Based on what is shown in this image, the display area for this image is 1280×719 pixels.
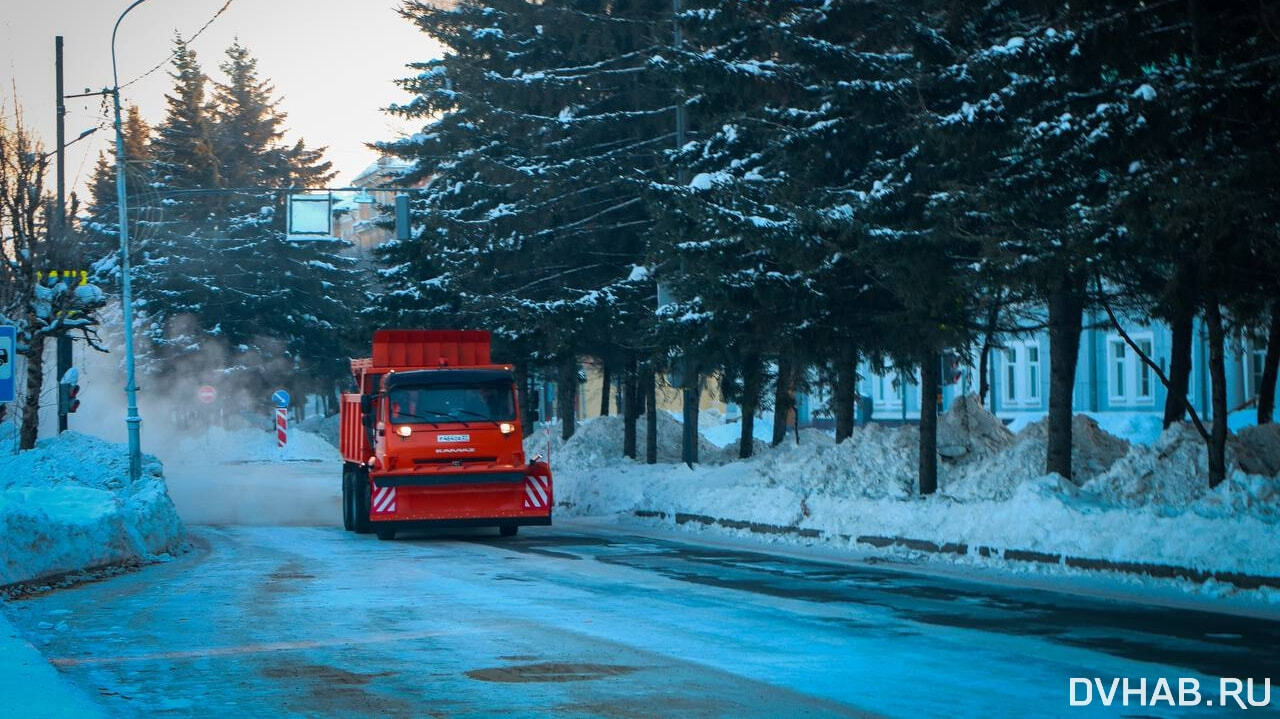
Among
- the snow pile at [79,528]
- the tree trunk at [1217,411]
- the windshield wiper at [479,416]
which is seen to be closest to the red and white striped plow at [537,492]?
the windshield wiper at [479,416]

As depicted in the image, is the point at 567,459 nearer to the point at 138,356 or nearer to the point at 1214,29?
the point at 1214,29

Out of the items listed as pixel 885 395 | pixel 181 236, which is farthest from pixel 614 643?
pixel 181 236

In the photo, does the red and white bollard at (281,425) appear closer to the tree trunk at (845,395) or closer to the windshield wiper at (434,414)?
the tree trunk at (845,395)

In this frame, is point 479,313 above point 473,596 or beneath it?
above

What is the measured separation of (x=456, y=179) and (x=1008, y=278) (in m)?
21.6

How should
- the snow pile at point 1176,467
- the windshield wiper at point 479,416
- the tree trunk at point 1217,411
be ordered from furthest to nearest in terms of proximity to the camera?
the windshield wiper at point 479,416 → the snow pile at point 1176,467 → the tree trunk at point 1217,411

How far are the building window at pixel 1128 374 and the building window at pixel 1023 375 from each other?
3436 mm

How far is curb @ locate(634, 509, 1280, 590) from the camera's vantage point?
14.1 m

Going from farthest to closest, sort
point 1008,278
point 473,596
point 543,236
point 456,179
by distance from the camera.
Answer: point 456,179 < point 543,236 < point 1008,278 < point 473,596

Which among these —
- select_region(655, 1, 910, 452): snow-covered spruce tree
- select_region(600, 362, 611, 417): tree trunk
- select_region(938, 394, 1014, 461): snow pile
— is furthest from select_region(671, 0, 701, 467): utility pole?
select_region(600, 362, 611, 417): tree trunk

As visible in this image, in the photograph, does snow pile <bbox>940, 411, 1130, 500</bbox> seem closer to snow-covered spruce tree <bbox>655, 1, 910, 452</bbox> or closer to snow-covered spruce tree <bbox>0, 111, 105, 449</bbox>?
snow-covered spruce tree <bbox>655, 1, 910, 452</bbox>

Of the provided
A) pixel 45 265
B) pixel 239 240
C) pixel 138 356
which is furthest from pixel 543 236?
pixel 138 356

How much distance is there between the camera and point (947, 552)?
18297 millimetres

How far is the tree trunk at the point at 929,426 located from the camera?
884 inches
